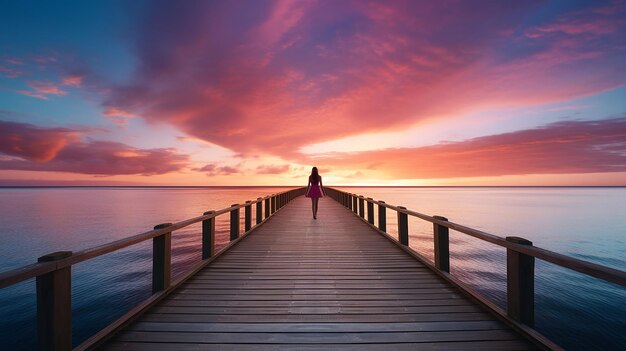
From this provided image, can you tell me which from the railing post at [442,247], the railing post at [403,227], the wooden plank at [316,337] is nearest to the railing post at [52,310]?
the wooden plank at [316,337]

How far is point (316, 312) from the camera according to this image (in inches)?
158

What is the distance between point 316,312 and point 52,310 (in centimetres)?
273

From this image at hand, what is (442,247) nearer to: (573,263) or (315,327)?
(573,263)

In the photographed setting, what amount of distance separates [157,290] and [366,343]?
3011 mm

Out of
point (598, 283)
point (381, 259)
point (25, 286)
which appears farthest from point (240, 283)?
point (598, 283)

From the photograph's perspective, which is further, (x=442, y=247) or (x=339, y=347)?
(x=442, y=247)

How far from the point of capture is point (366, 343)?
10.8ft

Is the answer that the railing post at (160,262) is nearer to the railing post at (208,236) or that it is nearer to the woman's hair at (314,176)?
the railing post at (208,236)

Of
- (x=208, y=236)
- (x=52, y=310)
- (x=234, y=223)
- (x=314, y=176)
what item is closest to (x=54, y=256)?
(x=52, y=310)

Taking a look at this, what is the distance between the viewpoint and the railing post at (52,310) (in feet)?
8.51

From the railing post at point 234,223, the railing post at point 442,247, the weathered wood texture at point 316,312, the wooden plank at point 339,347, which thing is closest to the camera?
the wooden plank at point 339,347

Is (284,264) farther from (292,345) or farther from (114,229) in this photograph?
(114,229)

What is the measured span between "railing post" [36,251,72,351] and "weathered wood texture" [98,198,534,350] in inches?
25.3

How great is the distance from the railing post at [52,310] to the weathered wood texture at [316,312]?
0.64 meters
